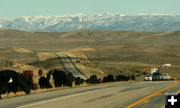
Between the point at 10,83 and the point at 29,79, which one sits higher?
the point at 29,79

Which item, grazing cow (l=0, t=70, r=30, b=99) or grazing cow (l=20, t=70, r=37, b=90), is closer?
grazing cow (l=0, t=70, r=30, b=99)

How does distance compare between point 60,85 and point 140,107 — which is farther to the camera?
point 60,85

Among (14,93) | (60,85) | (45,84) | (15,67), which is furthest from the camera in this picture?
(15,67)

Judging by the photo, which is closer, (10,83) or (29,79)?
(10,83)

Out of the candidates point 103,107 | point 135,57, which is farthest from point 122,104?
point 135,57

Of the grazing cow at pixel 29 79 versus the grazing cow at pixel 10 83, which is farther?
the grazing cow at pixel 29 79

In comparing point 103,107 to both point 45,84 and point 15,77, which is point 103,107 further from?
point 45,84

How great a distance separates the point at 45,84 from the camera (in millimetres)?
28922

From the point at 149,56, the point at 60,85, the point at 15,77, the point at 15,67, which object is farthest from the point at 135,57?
the point at 15,77

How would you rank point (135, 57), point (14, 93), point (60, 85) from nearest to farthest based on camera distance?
point (14, 93), point (60, 85), point (135, 57)

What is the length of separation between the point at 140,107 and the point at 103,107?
1.27 meters

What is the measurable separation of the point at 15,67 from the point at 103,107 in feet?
117

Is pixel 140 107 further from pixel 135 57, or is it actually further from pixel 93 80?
pixel 135 57

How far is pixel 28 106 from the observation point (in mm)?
15773
